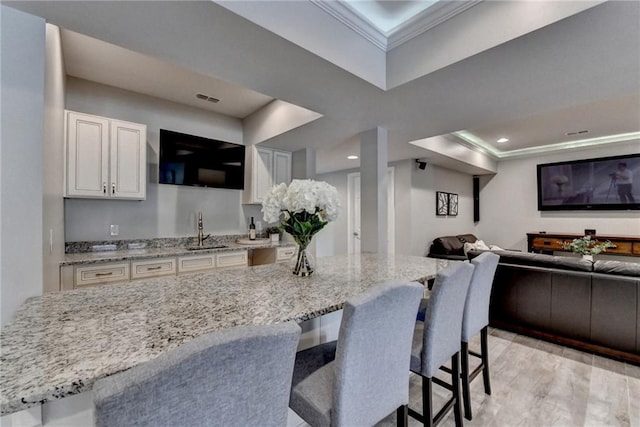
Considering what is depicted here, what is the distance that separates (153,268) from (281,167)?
85.9 inches

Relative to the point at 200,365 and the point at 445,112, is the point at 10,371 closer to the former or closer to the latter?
the point at 200,365

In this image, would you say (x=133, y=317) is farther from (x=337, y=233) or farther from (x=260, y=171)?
(x=337, y=233)

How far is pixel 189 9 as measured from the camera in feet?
4.59

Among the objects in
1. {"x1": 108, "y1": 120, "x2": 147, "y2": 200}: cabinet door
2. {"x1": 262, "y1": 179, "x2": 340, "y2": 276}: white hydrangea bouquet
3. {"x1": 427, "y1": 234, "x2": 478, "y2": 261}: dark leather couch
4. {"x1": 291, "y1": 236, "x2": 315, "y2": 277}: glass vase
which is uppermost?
{"x1": 108, "y1": 120, "x2": 147, "y2": 200}: cabinet door

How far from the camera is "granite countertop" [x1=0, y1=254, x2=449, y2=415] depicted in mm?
633

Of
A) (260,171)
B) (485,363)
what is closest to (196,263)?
(260,171)

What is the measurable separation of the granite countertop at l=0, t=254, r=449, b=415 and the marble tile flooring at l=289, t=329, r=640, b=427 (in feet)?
2.34

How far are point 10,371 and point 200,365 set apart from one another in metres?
0.50

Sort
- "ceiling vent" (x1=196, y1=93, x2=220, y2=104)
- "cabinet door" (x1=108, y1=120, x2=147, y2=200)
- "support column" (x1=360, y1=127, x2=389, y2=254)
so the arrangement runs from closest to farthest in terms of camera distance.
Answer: "cabinet door" (x1=108, y1=120, x2=147, y2=200)
"support column" (x1=360, y1=127, x2=389, y2=254)
"ceiling vent" (x1=196, y1=93, x2=220, y2=104)

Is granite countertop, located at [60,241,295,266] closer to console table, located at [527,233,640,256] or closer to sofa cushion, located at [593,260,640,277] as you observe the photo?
sofa cushion, located at [593,260,640,277]

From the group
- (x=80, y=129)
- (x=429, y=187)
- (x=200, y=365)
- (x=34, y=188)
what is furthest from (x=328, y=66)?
(x=429, y=187)

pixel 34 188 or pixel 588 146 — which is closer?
pixel 34 188

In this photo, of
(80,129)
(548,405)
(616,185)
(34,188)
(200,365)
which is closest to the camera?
(200,365)

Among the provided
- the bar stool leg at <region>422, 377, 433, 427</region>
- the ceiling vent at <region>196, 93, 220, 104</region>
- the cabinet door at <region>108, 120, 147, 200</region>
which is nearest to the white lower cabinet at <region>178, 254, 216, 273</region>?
the cabinet door at <region>108, 120, 147, 200</region>
